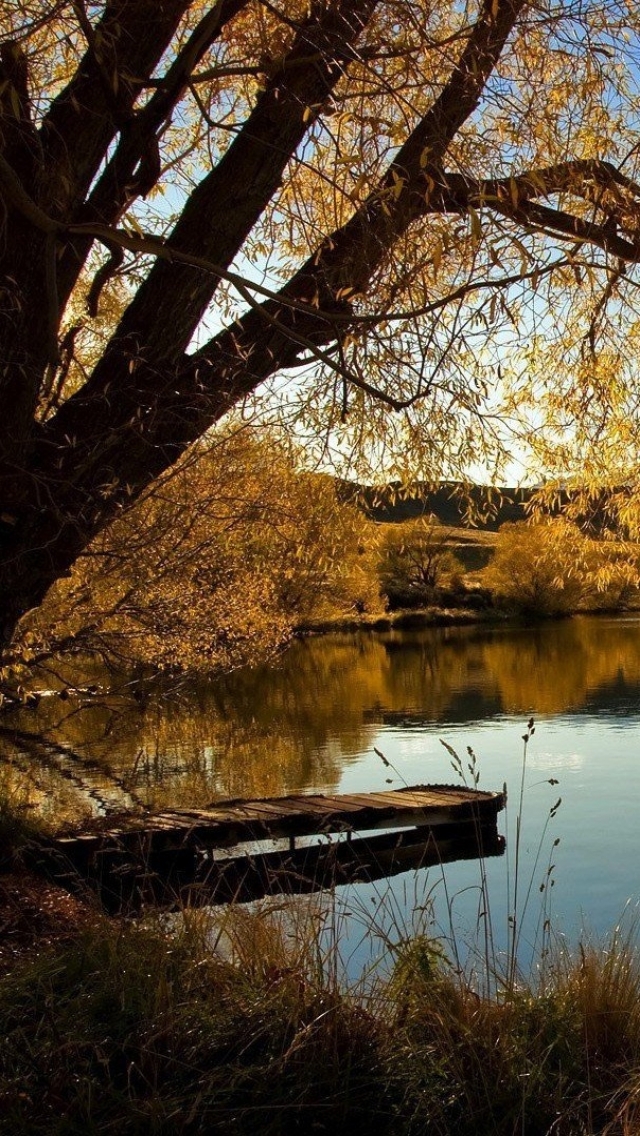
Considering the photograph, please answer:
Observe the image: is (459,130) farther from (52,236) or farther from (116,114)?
(52,236)

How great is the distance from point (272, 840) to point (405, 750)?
6.68 metres

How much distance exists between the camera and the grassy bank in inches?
122

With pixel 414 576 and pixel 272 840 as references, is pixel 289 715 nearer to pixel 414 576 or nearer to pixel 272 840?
pixel 272 840

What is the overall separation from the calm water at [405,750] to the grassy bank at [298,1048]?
Result: 4.26ft

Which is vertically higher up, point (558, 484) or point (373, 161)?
point (373, 161)

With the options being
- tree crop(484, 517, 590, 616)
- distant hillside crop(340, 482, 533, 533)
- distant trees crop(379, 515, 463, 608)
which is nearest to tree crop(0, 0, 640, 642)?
distant hillside crop(340, 482, 533, 533)

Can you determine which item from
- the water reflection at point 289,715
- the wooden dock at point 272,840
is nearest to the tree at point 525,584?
the water reflection at point 289,715

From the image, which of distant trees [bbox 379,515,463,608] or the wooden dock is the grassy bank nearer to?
the wooden dock

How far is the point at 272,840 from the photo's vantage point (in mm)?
10320

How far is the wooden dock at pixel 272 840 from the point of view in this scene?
9.03 m

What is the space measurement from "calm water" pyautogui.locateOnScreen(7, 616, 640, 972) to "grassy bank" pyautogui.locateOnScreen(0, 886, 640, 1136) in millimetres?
1298

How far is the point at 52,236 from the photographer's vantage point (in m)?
2.96

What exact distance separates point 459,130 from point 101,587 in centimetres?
705

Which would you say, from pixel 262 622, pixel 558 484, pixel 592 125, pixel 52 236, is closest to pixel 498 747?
pixel 262 622
